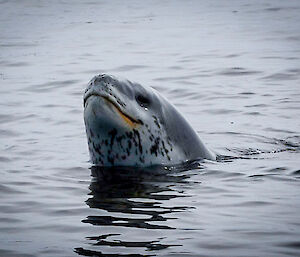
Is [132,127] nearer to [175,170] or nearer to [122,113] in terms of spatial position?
[122,113]

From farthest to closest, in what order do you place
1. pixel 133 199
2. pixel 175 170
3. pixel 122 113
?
pixel 175 170 → pixel 122 113 → pixel 133 199

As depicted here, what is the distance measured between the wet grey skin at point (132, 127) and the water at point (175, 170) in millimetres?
273

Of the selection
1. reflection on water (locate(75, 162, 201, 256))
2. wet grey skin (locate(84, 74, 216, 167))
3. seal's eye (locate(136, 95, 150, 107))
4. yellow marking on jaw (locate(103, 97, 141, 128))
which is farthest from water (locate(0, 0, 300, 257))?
seal's eye (locate(136, 95, 150, 107))

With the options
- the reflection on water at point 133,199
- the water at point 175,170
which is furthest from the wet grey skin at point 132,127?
the water at point 175,170

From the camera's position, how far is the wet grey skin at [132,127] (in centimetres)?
805

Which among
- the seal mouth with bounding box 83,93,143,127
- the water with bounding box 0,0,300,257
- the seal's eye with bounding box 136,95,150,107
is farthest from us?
the seal's eye with bounding box 136,95,150,107

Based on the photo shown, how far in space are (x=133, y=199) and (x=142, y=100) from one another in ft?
4.12

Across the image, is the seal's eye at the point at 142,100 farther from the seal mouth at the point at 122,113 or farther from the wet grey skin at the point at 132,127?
the seal mouth at the point at 122,113

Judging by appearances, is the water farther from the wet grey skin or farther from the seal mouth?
the seal mouth

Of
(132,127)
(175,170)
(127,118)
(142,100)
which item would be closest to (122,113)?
(127,118)

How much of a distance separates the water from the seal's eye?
710 millimetres

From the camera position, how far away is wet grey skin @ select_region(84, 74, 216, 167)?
26.4 ft

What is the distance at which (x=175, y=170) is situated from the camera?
8625 millimetres

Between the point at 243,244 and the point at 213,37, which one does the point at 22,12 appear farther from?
the point at 243,244
